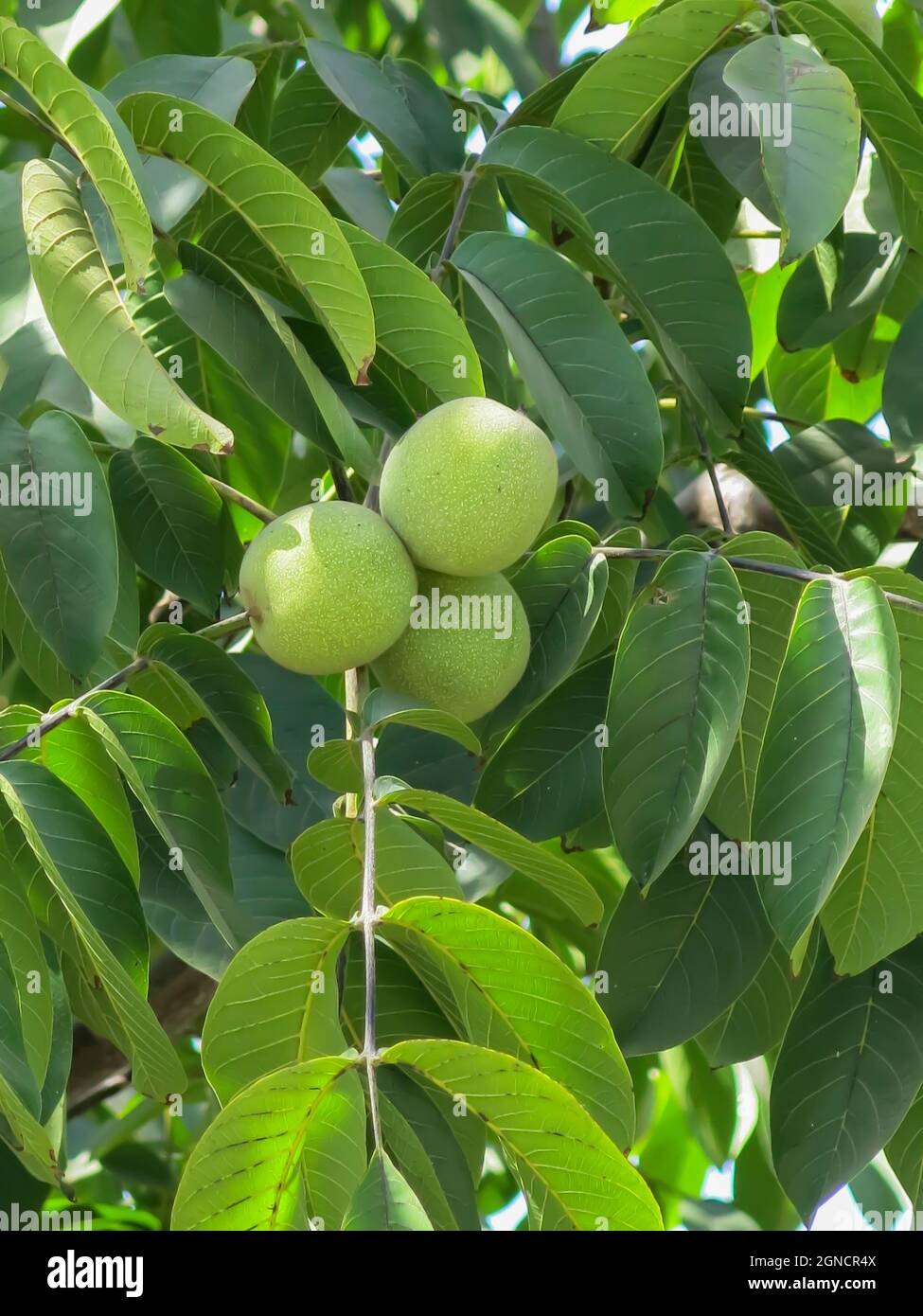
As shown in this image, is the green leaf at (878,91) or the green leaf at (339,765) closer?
the green leaf at (339,765)

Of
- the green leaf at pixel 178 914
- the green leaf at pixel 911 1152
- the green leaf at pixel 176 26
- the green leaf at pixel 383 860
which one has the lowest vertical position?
the green leaf at pixel 911 1152

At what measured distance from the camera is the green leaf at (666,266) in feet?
4.04

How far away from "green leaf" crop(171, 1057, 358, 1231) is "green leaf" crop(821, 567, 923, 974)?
15.8 inches

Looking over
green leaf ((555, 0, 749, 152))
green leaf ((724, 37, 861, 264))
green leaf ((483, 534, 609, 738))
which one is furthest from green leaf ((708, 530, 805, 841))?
green leaf ((555, 0, 749, 152))

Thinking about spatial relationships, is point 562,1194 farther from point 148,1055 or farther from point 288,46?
point 288,46

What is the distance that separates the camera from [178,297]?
122 centimetres

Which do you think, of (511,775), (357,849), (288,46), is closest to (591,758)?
(511,775)

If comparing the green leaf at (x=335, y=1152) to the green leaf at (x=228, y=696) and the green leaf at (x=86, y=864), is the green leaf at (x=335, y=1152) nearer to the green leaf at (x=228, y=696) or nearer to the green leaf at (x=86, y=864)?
the green leaf at (x=86, y=864)

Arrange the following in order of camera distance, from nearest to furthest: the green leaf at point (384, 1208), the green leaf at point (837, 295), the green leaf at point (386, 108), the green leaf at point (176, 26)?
the green leaf at point (384, 1208), the green leaf at point (386, 108), the green leaf at point (837, 295), the green leaf at point (176, 26)

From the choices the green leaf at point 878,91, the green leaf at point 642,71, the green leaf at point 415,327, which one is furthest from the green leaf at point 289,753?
the green leaf at point 878,91

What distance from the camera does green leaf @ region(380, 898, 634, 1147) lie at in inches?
34.2

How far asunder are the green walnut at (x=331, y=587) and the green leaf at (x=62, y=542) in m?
0.12

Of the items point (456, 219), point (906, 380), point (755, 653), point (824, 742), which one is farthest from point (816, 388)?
point (824, 742)
